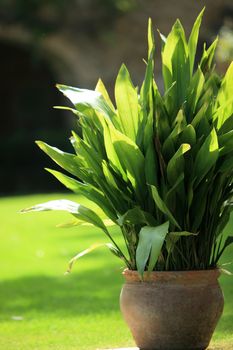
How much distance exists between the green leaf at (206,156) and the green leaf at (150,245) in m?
0.30

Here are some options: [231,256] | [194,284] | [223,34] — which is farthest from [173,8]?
[194,284]

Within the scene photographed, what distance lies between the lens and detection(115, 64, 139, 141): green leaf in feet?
12.4

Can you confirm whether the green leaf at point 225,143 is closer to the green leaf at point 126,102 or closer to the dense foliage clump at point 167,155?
the dense foliage clump at point 167,155

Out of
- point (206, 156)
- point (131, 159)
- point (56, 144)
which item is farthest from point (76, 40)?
point (206, 156)

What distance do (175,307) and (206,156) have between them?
0.69 m

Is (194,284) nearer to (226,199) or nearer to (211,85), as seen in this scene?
(226,199)

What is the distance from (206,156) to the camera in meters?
3.63

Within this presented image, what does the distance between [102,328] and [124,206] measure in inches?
63.8

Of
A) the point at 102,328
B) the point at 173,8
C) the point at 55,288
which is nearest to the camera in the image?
the point at 102,328

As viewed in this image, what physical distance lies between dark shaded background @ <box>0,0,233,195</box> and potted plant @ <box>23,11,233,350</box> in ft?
55.3

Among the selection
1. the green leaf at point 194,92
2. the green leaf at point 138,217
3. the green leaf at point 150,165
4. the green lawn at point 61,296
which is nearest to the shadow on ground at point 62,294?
the green lawn at point 61,296

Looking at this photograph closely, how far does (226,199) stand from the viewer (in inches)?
156

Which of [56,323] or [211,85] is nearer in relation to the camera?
[211,85]

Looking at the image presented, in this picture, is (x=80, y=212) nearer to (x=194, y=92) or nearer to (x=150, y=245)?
(x=150, y=245)
